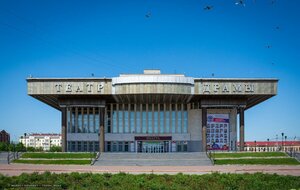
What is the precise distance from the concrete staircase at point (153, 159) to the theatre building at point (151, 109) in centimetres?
693

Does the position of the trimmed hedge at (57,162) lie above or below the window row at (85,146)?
below

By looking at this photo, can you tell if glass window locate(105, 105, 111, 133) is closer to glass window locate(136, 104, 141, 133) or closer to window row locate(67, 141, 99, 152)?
window row locate(67, 141, 99, 152)

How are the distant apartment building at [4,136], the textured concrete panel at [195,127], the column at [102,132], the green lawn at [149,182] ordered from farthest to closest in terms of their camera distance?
the distant apartment building at [4,136], the textured concrete panel at [195,127], the column at [102,132], the green lawn at [149,182]

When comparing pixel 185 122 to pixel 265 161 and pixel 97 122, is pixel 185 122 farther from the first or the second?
pixel 265 161

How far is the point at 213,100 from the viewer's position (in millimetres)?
69625

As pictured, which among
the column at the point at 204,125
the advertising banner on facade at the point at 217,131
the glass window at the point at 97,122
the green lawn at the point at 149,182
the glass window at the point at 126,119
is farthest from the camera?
the glass window at the point at 126,119

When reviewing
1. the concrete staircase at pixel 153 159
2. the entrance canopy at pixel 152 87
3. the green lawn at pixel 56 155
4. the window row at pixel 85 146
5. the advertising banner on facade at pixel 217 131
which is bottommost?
the concrete staircase at pixel 153 159

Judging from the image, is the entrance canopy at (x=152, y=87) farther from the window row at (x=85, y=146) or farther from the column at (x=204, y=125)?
the window row at (x=85, y=146)

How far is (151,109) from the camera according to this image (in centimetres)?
7538

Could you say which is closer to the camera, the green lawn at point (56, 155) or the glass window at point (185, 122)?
the green lawn at point (56, 155)

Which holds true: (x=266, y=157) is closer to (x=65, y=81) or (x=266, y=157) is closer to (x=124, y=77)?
(x=124, y=77)

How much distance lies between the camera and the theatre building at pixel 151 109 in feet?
215

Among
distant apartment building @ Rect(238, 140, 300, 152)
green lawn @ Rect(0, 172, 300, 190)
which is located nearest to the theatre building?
distant apartment building @ Rect(238, 140, 300, 152)

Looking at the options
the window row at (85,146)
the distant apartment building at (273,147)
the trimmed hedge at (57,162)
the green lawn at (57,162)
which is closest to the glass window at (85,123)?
the window row at (85,146)
